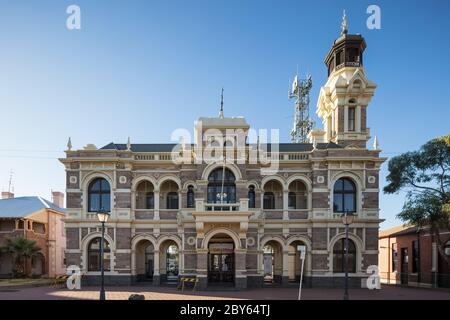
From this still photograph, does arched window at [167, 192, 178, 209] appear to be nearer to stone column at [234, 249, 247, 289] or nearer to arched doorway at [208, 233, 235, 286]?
arched doorway at [208, 233, 235, 286]

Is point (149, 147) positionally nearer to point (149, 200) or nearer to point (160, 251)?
point (149, 200)

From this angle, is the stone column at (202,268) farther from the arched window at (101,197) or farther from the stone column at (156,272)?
the arched window at (101,197)

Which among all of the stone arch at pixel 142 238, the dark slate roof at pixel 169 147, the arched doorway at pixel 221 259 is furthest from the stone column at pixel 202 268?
the dark slate roof at pixel 169 147

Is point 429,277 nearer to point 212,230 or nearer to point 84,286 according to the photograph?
point 212,230

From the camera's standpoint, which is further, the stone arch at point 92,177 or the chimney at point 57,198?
the chimney at point 57,198

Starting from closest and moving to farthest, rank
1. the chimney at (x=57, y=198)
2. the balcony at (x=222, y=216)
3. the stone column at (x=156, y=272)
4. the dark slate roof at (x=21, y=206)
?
the balcony at (x=222, y=216) < the stone column at (x=156, y=272) < the dark slate roof at (x=21, y=206) < the chimney at (x=57, y=198)

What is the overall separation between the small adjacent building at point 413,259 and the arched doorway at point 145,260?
21.7 metres

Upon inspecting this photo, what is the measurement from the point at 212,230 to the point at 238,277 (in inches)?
154

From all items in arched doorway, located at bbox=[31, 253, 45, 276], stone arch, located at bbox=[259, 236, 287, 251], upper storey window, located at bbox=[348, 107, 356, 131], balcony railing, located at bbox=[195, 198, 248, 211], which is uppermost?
upper storey window, located at bbox=[348, 107, 356, 131]

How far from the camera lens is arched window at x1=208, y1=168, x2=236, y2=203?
29.1 metres

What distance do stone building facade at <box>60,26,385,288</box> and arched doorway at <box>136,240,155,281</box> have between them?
0.37 meters

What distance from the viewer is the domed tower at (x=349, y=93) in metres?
34.1

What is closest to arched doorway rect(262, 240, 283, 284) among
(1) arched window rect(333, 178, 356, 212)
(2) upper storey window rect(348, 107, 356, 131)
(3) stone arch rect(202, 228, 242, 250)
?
(3) stone arch rect(202, 228, 242, 250)

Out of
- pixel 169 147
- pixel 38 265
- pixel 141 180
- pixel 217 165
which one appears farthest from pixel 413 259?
pixel 38 265
